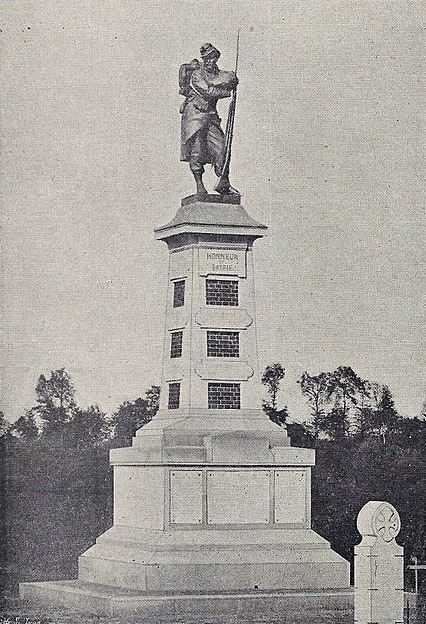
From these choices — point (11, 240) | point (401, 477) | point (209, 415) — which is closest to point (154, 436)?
point (209, 415)

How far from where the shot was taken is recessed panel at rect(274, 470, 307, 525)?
99.0 ft

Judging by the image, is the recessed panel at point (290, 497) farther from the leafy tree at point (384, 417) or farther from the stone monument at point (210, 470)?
the leafy tree at point (384, 417)

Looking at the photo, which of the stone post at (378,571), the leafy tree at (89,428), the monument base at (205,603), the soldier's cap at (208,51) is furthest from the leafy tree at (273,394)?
the stone post at (378,571)

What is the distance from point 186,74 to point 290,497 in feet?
24.9

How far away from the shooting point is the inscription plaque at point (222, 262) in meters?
30.7

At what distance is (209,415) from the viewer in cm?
3033

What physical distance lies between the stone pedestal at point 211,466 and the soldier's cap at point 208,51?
2516 mm

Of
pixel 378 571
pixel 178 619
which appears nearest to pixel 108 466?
pixel 178 619

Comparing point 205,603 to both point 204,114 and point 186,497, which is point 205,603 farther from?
point 204,114

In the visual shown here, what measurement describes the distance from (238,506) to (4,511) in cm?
1152

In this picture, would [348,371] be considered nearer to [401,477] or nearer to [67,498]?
[401,477]

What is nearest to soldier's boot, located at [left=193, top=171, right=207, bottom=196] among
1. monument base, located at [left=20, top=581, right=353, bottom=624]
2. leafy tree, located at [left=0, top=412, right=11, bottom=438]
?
monument base, located at [left=20, top=581, right=353, bottom=624]

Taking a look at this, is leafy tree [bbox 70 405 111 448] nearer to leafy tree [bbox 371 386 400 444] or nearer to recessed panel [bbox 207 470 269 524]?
leafy tree [bbox 371 386 400 444]

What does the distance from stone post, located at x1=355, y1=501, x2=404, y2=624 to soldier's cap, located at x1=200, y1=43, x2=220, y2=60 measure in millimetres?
9942
